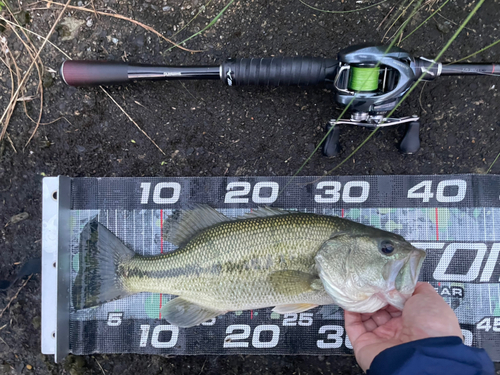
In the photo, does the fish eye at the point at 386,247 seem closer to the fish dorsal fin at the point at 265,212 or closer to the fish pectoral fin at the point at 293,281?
the fish pectoral fin at the point at 293,281

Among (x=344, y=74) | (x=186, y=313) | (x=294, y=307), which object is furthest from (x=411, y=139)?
(x=186, y=313)

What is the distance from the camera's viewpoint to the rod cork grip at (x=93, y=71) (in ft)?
7.41

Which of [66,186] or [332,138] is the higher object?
[332,138]

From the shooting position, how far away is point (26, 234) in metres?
2.55

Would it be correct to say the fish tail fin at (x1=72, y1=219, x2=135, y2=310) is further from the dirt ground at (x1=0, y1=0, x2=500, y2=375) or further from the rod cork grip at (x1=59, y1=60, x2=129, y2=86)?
the rod cork grip at (x1=59, y1=60, x2=129, y2=86)

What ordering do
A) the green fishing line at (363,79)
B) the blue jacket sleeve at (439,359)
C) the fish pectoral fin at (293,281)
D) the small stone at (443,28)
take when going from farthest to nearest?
the small stone at (443,28) → the fish pectoral fin at (293,281) → the green fishing line at (363,79) → the blue jacket sleeve at (439,359)

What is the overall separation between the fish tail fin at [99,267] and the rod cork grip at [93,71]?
42.1 inches

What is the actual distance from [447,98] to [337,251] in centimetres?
150

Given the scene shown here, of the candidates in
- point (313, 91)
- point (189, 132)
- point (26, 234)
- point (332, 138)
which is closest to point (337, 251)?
point (332, 138)

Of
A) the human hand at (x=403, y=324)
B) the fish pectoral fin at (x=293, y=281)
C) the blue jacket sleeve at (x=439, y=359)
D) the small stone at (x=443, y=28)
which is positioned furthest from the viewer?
the small stone at (x=443, y=28)

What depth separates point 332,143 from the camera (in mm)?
2336

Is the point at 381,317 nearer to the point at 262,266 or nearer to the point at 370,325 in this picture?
the point at 370,325

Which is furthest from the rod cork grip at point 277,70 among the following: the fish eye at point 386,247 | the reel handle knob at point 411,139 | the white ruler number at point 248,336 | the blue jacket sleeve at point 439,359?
the white ruler number at point 248,336

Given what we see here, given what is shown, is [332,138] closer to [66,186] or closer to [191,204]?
[191,204]
